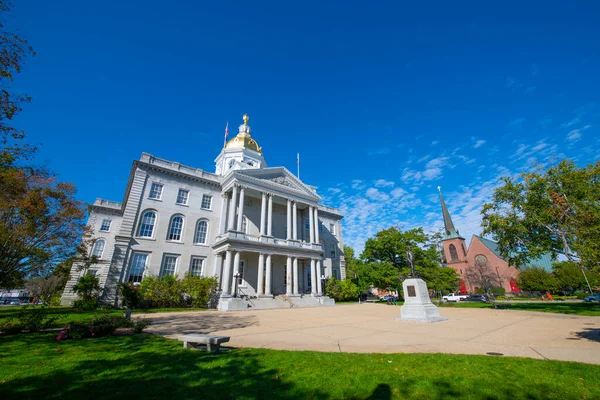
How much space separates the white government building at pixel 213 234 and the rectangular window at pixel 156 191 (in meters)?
0.13

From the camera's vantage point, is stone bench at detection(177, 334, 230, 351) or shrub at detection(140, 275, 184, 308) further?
shrub at detection(140, 275, 184, 308)

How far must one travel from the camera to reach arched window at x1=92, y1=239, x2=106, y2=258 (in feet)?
103

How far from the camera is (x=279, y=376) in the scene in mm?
4824

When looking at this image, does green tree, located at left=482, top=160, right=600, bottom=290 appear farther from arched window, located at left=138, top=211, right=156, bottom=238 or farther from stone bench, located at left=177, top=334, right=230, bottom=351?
arched window, located at left=138, top=211, right=156, bottom=238

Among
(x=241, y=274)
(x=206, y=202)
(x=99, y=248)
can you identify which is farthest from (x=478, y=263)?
(x=99, y=248)

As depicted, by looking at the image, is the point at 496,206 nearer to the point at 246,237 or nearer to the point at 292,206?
the point at 292,206

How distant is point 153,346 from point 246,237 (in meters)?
19.9

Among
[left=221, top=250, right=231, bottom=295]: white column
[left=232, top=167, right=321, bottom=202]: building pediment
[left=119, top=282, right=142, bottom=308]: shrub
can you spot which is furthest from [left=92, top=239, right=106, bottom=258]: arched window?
[left=232, top=167, right=321, bottom=202]: building pediment

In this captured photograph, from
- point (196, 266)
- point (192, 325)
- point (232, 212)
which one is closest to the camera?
point (192, 325)

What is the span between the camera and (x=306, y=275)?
34.4 m

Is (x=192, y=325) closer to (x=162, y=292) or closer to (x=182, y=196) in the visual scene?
(x=162, y=292)

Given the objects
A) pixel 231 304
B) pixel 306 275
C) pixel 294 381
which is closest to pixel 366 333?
pixel 294 381

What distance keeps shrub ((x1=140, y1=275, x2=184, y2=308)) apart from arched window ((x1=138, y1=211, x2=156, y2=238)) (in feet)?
17.4

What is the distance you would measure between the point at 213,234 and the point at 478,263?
65528 mm
